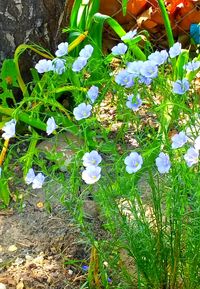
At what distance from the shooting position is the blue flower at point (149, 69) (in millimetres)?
1715

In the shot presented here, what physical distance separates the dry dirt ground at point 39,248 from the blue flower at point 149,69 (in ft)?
2.21

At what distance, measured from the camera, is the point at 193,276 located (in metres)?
1.89

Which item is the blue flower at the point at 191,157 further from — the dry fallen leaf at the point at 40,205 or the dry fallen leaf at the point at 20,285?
the dry fallen leaf at the point at 40,205

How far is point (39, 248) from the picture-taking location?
7.87ft

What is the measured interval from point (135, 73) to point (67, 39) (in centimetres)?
139

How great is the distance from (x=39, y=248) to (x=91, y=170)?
832 mm

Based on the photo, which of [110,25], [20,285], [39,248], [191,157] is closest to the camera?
[191,157]

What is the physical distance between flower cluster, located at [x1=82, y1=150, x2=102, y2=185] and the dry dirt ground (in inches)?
22.0

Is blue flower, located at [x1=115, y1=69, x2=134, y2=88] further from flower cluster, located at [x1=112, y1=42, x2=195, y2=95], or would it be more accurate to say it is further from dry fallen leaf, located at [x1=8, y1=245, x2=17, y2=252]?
dry fallen leaf, located at [x1=8, y1=245, x2=17, y2=252]

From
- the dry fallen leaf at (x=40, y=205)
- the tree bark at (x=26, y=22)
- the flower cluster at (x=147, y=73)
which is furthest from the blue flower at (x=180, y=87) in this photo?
the tree bark at (x=26, y=22)

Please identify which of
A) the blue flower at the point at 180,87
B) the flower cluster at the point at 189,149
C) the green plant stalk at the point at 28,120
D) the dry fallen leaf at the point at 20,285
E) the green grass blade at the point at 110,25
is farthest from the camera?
the green grass blade at the point at 110,25

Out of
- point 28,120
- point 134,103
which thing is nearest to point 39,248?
point 28,120

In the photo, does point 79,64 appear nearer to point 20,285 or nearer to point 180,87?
point 180,87

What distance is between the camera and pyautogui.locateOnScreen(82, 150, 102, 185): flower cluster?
1.63m
